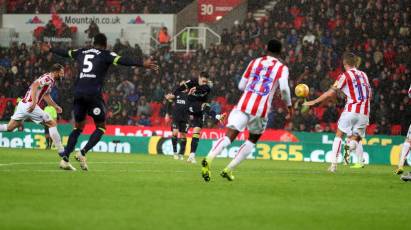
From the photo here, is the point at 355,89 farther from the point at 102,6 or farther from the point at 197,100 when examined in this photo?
the point at 102,6

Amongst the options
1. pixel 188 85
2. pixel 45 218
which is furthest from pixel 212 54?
pixel 45 218

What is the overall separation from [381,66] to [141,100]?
372 inches

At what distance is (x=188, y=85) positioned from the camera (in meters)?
23.1

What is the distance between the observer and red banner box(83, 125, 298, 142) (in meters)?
30.1

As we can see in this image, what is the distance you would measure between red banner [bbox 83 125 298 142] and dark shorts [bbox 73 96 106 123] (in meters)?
14.4

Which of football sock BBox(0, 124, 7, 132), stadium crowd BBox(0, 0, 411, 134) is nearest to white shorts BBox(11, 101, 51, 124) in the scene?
football sock BBox(0, 124, 7, 132)

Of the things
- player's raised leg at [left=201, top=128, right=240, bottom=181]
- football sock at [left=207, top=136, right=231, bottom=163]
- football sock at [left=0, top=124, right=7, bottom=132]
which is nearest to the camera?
player's raised leg at [left=201, top=128, right=240, bottom=181]

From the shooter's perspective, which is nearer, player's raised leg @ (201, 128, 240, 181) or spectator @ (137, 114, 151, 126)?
player's raised leg @ (201, 128, 240, 181)

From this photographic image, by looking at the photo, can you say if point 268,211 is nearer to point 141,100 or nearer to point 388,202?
point 388,202

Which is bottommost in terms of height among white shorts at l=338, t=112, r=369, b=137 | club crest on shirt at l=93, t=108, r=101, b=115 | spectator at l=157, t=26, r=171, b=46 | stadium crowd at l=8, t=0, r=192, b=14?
white shorts at l=338, t=112, r=369, b=137

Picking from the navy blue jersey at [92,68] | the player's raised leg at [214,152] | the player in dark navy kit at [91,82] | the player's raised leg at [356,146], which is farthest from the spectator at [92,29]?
the player's raised leg at [214,152]

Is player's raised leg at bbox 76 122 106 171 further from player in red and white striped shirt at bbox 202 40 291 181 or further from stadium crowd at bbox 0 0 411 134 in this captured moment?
stadium crowd at bbox 0 0 411 134

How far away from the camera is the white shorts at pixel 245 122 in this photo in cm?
1396

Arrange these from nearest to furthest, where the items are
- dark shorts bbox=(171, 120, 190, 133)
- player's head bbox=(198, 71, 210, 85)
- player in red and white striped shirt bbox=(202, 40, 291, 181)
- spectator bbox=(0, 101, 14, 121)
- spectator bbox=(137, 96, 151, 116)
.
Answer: player in red and white striped shirt bbox=(202, 40, 291, 181), player's head bbox=(198, 71, 210, 85), dark shorts bbox=(171, 120, 190, 133), spectator bbox=(137, 96, 151, 116), spectator bbox=(0, 101, 14, 121)
